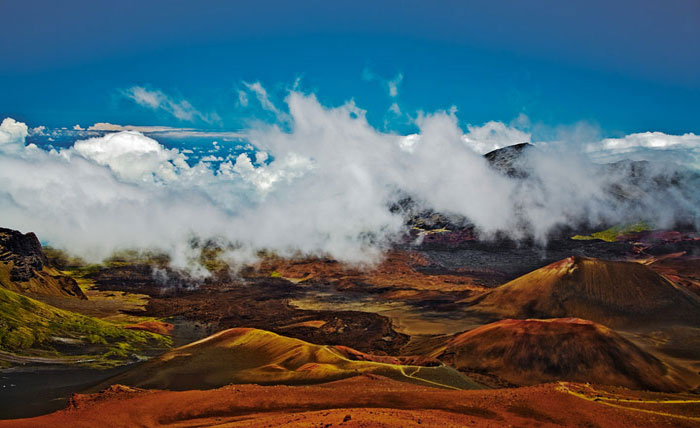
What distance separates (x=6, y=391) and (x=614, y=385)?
59.6 meters

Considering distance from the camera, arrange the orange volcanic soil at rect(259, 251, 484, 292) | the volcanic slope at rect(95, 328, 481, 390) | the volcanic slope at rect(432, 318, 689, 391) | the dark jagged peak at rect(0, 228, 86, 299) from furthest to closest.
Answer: the orange volcanic soil at rect(259, 251, 484, 292) → the dark jagged peak at rect(0, 228, 86, 299) → the volcanic slope at rect(432, 318, 689, 391) → the volcanic slope at rect(95, 328, 481, 390)

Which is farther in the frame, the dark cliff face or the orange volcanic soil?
the orange volcanic soil

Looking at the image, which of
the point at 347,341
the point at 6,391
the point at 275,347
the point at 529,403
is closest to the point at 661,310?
the point at 347,341

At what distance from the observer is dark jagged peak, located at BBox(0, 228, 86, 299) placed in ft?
330

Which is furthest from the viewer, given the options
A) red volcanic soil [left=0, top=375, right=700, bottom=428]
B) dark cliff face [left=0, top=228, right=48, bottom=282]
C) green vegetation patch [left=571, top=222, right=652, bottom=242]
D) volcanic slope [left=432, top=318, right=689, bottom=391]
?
green vegetation patch [left=571, top=222, right=652, bottom=242]

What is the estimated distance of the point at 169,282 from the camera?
168750mm

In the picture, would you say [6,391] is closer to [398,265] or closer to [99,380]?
[99,380]

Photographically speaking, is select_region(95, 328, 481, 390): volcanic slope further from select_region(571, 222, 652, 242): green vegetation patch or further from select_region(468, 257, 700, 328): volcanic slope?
select_region(571, 222, 652, 242): green vegetation patch

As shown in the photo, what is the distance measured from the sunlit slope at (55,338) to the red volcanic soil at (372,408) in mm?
20598

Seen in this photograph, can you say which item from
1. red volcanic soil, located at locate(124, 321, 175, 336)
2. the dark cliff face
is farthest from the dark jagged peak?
red volcanic soil, located at locate(124, 321, 175, 336)

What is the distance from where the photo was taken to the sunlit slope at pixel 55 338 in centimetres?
5406

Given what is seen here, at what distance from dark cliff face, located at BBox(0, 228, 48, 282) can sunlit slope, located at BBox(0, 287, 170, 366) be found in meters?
45.1

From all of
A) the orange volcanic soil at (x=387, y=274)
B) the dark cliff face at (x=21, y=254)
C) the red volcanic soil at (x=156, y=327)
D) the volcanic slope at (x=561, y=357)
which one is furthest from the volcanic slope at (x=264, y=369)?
the orange volcanic soil at (x=387, y=274)

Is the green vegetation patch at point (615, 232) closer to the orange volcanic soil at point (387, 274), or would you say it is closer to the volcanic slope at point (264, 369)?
the orange volcanic soil at point (387, 274)
